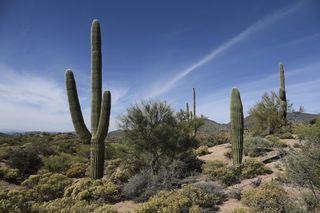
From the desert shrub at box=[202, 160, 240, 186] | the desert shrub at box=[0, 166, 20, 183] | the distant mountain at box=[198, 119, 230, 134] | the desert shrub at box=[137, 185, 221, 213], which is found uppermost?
the distant mountain at box=[198, 119, 230, 134]

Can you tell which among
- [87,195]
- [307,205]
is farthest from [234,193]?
[87,195]

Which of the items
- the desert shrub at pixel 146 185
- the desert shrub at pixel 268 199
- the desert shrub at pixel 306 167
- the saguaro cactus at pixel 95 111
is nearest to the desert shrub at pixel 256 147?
the desert shrub at pixel 146 185

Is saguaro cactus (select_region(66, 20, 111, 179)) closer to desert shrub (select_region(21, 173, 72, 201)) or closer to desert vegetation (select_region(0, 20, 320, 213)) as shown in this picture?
desert vegetation (select_region(0, 20, 320, 213))

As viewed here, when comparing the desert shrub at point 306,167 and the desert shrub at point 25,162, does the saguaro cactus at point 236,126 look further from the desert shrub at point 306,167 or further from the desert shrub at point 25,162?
the desert shrub at point 25,162

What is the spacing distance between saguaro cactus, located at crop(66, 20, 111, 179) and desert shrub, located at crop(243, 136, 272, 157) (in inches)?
367

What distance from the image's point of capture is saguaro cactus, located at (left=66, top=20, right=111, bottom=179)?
12609mm

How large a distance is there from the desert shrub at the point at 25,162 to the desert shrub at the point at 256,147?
520 inches

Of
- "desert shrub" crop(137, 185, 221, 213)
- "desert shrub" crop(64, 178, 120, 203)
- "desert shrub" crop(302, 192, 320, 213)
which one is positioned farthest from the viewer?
"desert shrub" crop(64, 178, 120, 203)

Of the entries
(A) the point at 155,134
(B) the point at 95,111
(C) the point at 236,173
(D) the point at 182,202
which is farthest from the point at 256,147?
(D) the point at 182,202

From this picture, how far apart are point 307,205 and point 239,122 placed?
26.6 feet

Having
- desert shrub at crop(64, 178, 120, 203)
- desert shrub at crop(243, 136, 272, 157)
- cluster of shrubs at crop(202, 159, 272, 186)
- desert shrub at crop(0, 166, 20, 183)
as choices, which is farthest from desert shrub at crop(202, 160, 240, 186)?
desert shrub at crop(0, 166, 20, 183)

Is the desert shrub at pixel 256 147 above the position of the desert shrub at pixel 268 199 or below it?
above

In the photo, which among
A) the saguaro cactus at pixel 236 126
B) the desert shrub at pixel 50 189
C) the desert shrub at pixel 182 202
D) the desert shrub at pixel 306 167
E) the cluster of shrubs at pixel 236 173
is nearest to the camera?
the desert shrub at pixel 306 167

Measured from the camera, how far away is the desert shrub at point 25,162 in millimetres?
17344
